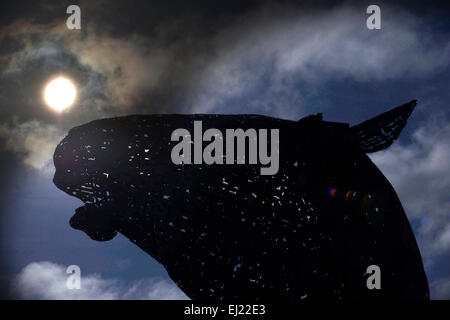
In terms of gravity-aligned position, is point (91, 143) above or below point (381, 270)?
above

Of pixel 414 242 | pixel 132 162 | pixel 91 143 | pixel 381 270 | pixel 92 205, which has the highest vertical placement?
pixel 91 143

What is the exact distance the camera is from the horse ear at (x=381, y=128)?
4.21 meters

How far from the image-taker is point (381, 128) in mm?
4316

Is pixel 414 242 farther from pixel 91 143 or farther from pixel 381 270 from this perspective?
pixel 91 143

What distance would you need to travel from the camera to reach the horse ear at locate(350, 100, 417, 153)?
4.21 meters

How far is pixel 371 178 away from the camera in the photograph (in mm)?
4293

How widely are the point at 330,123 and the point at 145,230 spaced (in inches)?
101

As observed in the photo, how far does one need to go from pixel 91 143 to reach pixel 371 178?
343cm
